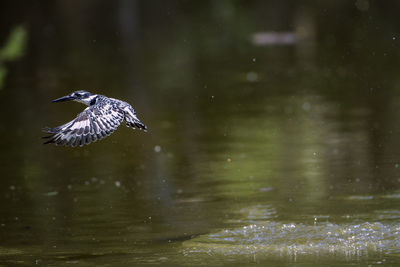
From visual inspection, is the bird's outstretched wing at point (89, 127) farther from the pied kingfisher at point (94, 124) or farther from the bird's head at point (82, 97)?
the bird's head at point (82, 97)

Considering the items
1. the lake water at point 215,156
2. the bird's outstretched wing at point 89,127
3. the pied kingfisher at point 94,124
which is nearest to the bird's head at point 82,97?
the pied kingfisher at point 94,124

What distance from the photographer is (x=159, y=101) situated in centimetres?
1550

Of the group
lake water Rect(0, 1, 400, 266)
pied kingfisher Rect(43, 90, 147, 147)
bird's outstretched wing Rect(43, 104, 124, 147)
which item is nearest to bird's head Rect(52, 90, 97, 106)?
pied kingfisher Rect(43, 90, 147, 147)

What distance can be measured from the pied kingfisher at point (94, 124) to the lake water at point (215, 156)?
3.38 feet

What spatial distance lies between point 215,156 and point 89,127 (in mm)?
4235

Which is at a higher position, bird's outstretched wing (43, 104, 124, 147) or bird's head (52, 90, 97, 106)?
bird's head (52, 90, 97, 106)

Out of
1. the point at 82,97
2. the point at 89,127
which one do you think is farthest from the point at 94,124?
the point at 82,97

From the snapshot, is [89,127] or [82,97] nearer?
[89,127]

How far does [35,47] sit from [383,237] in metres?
17.0

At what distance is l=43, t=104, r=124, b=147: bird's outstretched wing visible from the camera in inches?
285

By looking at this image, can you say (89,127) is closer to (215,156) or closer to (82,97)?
(82,97)

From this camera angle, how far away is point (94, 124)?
293 inches

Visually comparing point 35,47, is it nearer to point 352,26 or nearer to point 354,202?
point 352,26

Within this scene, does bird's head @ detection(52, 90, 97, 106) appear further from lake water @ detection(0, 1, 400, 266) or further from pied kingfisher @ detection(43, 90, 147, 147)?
lake water @ detection(0, 1, 400, 266)
